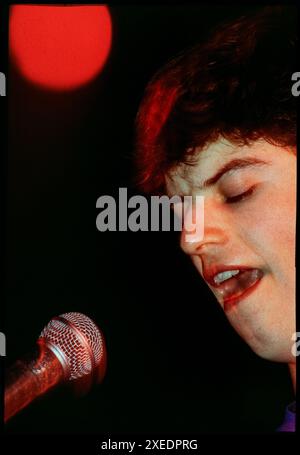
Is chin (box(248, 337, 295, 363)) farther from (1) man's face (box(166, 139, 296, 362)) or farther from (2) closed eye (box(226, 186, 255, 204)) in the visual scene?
(2) closed eye (box(226, 186, 255, 204))

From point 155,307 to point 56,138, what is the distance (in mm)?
654

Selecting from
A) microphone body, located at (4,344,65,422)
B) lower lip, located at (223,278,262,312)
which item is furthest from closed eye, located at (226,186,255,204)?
microphone body, located at (4,344,65,422)

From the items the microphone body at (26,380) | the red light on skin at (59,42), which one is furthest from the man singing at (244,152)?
the microphone body at (26,380)

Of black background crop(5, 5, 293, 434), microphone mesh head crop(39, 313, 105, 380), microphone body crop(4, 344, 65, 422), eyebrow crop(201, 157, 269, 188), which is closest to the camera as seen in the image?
microphone body crop(4, 344, 65, 422)

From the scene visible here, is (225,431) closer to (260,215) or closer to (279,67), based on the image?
(260,215)

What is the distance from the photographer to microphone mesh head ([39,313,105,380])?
124 centimetres

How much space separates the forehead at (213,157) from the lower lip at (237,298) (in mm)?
360

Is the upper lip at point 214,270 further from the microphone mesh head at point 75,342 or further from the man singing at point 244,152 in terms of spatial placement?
the microphone mesh head at point 75,342

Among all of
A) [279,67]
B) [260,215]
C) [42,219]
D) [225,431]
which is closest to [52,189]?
[42,219]

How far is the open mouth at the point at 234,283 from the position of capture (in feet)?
5.27

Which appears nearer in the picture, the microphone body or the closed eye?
the microphone body

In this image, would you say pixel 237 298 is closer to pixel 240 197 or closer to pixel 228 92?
pixel 240 197

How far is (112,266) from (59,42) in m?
0.76

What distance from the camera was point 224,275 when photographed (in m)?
1.66
